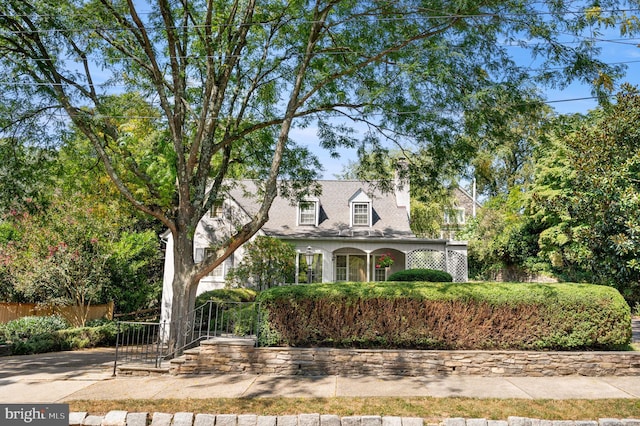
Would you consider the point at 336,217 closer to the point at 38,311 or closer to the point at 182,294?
the point at 182,294

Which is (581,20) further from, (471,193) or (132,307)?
(471,193)

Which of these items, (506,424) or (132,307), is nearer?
(506,424)

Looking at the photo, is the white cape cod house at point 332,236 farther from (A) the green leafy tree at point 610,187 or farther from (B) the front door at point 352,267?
(A) the green leafy tree at point 610,187

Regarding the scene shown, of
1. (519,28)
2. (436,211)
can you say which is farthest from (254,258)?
(436,211)

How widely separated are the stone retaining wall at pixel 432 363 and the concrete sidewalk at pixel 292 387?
0.21 meters

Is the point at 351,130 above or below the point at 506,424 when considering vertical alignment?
above

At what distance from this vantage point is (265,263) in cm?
1730

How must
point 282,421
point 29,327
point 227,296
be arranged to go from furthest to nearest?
point 227,296
point 29,327
point 282,421

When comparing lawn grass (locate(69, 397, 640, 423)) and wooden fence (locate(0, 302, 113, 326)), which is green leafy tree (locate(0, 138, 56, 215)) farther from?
lawn grass (locate(69, 397, 640, 423))

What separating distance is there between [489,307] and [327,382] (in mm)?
3515

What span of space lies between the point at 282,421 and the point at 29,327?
36.6 feet

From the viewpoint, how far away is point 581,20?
8.45 meters

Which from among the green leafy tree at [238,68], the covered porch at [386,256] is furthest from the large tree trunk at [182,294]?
the covered porch at [386,256]

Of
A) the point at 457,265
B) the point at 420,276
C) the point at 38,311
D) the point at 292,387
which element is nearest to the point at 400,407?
the point at 292,387
